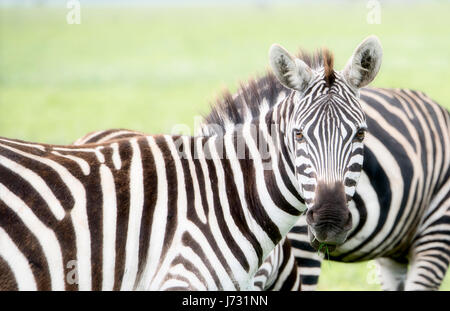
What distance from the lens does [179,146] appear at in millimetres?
4984

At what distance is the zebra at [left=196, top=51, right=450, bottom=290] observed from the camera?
6.23 metres

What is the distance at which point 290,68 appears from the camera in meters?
4.71

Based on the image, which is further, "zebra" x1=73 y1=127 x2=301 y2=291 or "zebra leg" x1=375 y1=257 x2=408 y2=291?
"zebra leg" x1=375 y1=257 x2=408 y2=291

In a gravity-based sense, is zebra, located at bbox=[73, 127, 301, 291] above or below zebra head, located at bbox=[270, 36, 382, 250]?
below

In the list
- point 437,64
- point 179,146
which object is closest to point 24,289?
point 179,146

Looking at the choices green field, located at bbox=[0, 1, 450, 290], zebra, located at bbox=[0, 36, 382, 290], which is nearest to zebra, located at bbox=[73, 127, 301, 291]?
zebra, located at bbox=[0, 36, 382, 290]

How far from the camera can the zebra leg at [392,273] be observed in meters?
7.17

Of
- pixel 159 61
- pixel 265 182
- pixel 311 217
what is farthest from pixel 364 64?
pixel 159 61

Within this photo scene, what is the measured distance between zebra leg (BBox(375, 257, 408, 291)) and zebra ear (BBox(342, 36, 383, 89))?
117 inches

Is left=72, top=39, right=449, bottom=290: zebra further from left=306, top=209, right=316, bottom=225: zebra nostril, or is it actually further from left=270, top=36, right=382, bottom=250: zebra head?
left=306, top=209, right=316, bottom=225: zebra nostril

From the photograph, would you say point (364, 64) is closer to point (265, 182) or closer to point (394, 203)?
point (265, 182)

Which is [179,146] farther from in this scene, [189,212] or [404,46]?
[404,46]

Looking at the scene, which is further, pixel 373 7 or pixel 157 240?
pixel 373 7
